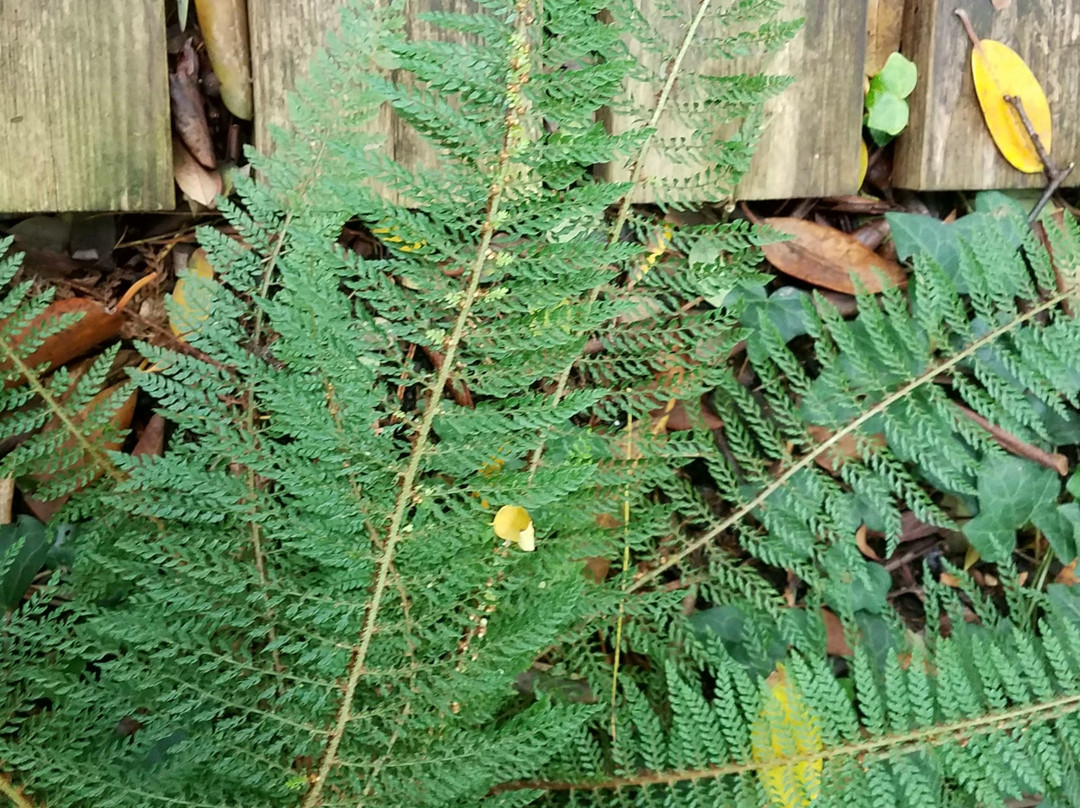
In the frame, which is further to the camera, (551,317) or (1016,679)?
(1016,679)

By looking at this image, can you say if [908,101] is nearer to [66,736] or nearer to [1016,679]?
[1016,679]

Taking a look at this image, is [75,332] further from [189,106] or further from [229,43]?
[229,43]

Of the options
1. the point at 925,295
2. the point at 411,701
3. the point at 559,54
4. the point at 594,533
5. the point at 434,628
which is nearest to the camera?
the point at 559,54

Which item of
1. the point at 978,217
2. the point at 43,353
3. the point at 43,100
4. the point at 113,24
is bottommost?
the point at 43,353

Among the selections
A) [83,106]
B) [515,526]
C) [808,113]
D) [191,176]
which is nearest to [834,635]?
[515,526]

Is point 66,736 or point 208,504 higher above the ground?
point 208,504

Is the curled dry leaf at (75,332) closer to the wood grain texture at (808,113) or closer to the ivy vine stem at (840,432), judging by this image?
the wood grain texture at (808,113)

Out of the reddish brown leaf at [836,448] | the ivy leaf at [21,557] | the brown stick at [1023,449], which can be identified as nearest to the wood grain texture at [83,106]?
the ivy leaf at [21,557]

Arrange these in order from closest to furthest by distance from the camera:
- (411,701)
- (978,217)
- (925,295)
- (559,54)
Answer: (559,54)
(411,701)
(925,295)
(978,217)

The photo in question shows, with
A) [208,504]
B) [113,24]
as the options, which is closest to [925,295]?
[208,504]
